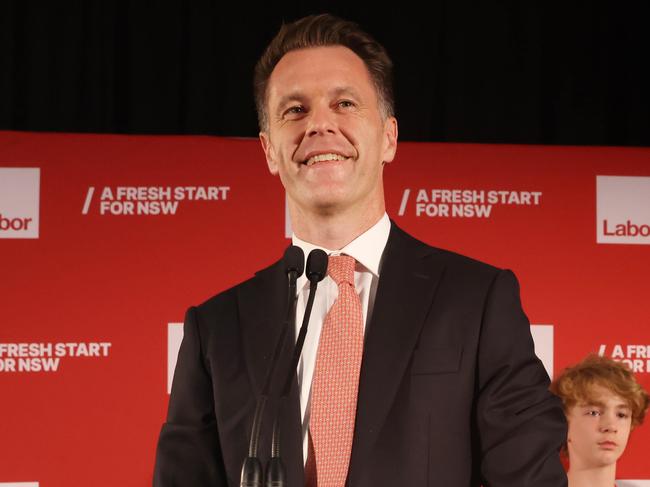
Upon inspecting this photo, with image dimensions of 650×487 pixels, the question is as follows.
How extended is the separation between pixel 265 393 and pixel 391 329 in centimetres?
36

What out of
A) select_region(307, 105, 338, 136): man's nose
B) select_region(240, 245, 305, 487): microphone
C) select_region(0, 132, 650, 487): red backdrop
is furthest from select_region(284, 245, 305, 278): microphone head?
select_region(0, 132, 650, 487): red backdrop

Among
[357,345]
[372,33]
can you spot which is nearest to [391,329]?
[357,345]

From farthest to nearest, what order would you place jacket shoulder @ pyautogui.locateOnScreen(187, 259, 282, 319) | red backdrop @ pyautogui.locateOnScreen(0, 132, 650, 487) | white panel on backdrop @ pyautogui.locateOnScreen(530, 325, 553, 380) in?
white panel on backdrop @ pyautogui.locateOnScreen(530, 325, 553, 380)
red backdrop @ pyautogui.locateOnScreen(0, 132, 650, 487)
jacket shoulder @ pyautogui.locateOnScreen(187, 259, 282, 319)

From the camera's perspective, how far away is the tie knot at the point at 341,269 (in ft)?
5.14

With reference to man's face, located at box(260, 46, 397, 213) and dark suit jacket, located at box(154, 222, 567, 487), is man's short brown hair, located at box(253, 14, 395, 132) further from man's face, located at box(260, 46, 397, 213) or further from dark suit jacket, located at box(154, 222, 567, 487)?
dark suit jacket, located at box(154, 222, 567, 487)

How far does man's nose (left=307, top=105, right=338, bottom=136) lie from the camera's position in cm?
159

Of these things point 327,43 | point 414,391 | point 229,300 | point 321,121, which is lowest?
point 414,391

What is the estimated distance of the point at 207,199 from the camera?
3.00 meters

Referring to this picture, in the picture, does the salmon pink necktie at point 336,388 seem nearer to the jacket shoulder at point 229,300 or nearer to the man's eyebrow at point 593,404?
the jacket shoulder at point 229,300

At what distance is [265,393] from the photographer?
1179 mm

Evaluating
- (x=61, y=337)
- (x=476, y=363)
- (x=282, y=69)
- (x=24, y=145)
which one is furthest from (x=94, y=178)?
(x=476, y=363)

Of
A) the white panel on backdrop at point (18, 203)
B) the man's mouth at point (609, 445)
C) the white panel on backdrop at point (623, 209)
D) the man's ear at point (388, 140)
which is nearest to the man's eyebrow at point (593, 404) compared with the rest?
the man's mouth at point (609, 445)

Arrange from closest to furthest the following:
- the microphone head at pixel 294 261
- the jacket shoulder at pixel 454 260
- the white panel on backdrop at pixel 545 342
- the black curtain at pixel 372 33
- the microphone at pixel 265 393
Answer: the microphone at pixel 265 393
the microphone head at pixel 294 261
the jacket shoulder at pixel 454 260
the white panel on backdrop at pixel 545 342
the black curtain at pixel 372 33

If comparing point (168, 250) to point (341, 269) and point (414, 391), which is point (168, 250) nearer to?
point (341, 269)
